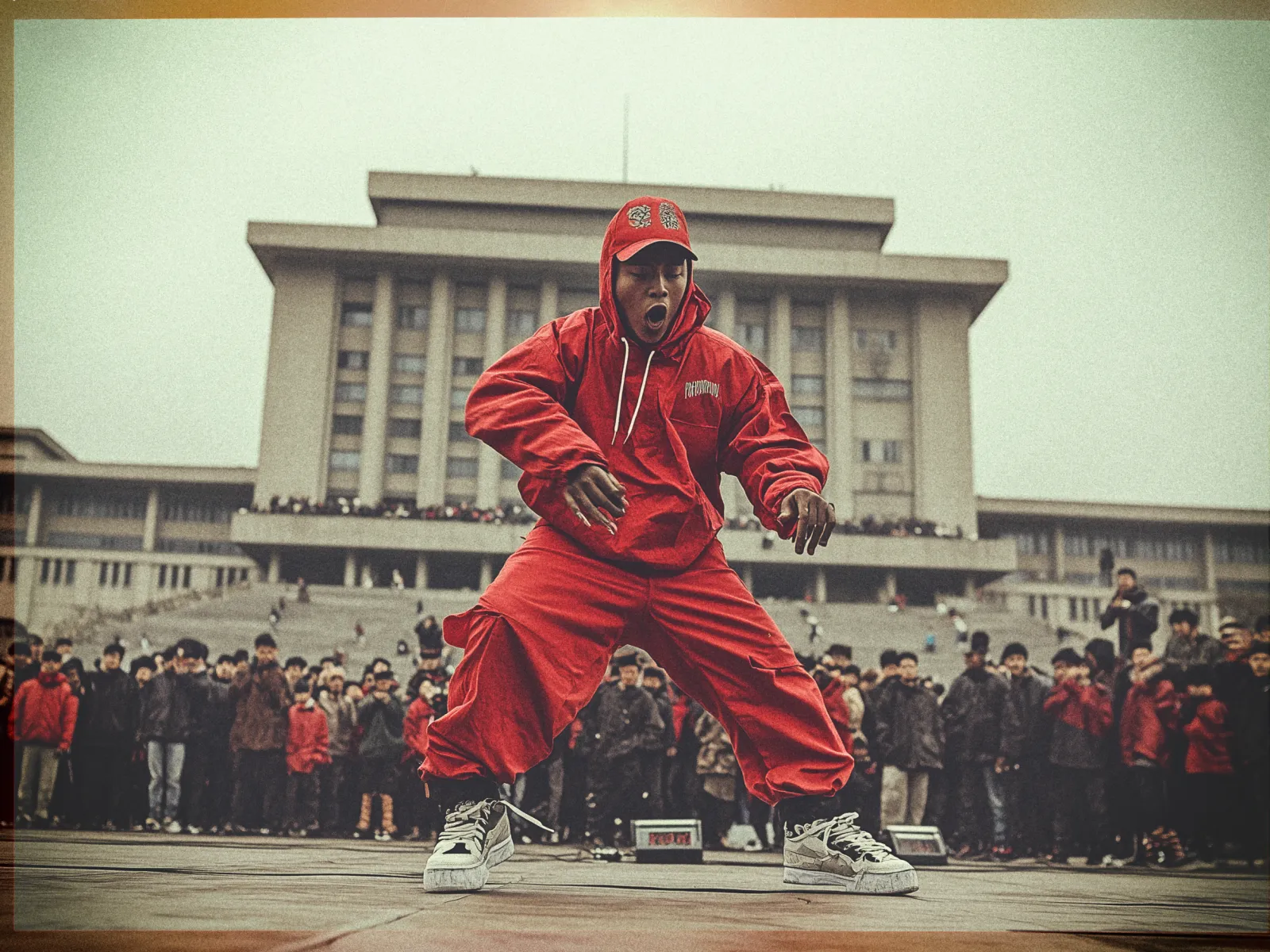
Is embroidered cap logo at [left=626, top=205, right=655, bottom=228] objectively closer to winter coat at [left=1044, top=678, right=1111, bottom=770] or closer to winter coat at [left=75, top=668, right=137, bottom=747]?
winter coat at [left=1044, top=678, right=1111, bottom=770]

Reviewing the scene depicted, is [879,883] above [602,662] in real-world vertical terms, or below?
below

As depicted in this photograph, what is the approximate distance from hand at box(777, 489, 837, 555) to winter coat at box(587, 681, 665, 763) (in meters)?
5.35

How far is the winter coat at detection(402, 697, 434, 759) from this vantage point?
8188 millimetres

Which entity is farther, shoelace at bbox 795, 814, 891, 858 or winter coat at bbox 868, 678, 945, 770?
winter coat at bbox 868, 678, 945, 770

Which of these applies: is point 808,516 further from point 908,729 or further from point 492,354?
point 492,354

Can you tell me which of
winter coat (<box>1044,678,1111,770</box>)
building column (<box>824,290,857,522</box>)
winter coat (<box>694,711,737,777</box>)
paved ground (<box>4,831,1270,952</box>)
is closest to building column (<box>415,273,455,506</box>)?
building column (<box>824,290,857,522</box>)

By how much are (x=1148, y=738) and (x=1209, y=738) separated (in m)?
0.38

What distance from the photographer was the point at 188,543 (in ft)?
150

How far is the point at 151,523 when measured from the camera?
148 feet

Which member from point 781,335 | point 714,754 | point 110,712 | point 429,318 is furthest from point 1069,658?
point 429,318

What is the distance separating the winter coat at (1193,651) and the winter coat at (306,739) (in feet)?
20.3

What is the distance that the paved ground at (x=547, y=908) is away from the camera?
197cm

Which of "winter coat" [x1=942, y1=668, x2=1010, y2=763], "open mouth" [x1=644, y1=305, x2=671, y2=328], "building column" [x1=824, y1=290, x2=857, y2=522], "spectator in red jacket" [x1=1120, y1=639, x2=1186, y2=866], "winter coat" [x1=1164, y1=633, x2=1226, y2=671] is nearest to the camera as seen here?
"open mouth" [x1=644, y1=305, x2=671, y2=328]

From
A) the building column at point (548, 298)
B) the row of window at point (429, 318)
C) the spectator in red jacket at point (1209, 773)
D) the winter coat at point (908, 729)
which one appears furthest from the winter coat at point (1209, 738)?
the row of window at point (429, 318)
